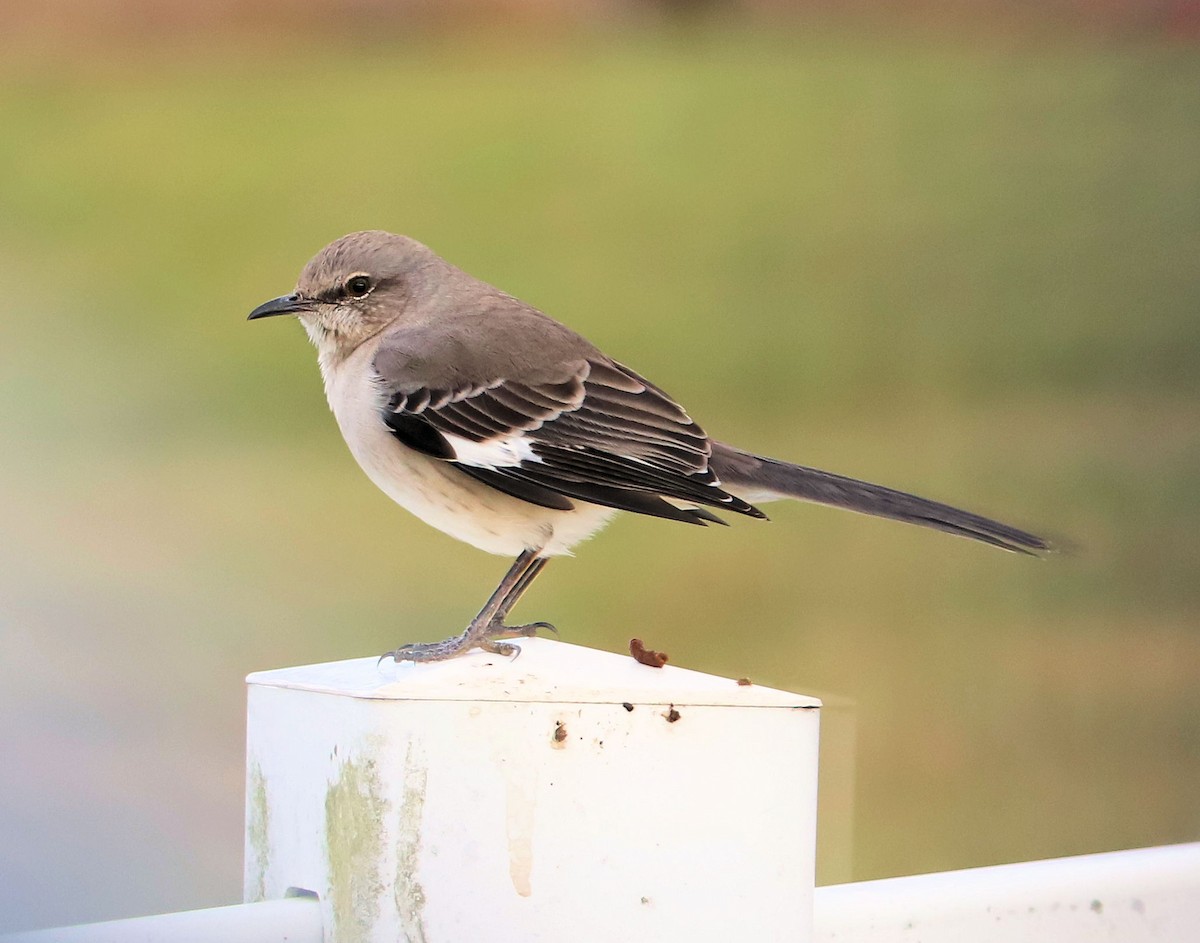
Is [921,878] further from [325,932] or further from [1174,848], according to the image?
[325,932]

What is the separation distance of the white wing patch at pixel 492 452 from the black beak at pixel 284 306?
1.02 ft

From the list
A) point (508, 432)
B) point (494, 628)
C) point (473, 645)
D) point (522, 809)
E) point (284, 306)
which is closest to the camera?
point (522, 809)

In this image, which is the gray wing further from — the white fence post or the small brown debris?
the white fence post

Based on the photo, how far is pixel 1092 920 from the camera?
1.14m

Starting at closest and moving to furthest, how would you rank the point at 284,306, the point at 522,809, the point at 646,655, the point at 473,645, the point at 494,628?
the point at 522,809 < the point at 646,655 < the point at 473,645 < the point at 494,628 < the point at 284,306

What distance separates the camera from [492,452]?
1474 mm

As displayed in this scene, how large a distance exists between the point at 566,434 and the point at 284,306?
1.37 feet

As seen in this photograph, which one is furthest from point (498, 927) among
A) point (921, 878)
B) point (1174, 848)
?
point (1174, 848)

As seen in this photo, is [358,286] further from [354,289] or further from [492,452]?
[492,452]

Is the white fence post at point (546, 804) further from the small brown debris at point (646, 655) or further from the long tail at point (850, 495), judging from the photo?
the long tail at point (850, 495)

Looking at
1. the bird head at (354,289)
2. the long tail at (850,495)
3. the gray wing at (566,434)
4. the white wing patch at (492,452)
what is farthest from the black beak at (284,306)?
the long tail at (850,495)

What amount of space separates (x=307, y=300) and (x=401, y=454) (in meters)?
0.29

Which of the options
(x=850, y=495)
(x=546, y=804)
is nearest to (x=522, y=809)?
(x=546, y=804)

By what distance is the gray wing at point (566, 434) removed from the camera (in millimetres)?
1450
